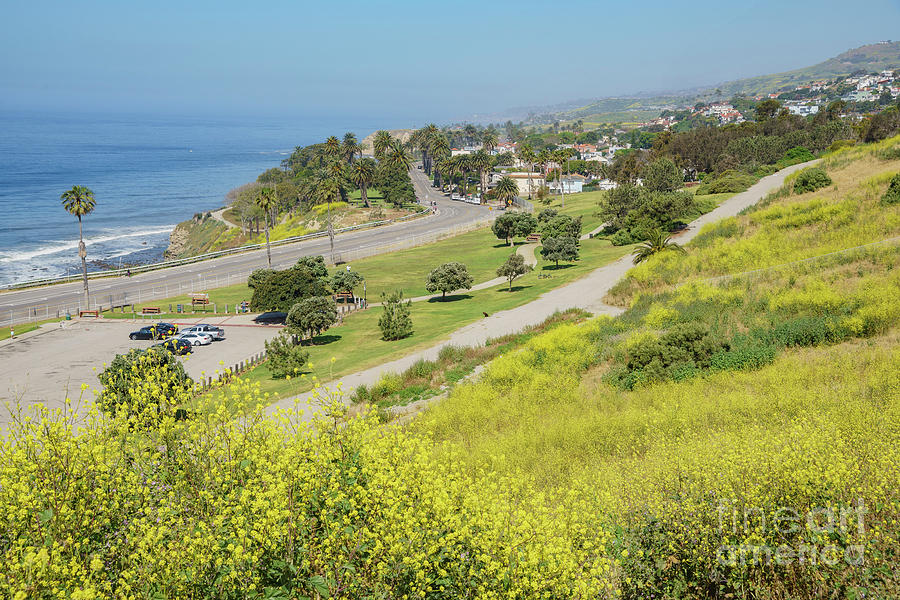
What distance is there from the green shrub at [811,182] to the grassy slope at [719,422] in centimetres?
1329

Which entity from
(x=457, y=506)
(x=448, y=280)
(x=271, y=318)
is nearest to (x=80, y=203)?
(x=271, y=318)

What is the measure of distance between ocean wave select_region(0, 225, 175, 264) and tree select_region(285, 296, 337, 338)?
86534 millimetres

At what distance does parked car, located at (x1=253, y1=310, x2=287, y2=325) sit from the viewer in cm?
4921

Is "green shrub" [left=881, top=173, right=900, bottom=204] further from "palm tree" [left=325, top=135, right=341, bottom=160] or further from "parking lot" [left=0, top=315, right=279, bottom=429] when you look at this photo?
"palm tree" [left=325, top=135, right=341, bottom=160]

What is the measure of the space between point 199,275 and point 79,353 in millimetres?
29409

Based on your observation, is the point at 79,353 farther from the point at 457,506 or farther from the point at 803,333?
the point at 803,333

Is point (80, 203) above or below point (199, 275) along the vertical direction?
above

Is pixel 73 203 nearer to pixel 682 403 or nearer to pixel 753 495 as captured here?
pixel 682 403

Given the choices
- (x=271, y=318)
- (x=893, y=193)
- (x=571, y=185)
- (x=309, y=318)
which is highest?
(x=571, y=185)

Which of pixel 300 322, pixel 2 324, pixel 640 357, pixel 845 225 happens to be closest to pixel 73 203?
pixel 2 324

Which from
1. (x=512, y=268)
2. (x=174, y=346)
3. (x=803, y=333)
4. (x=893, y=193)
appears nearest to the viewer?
(x=174, y=346)

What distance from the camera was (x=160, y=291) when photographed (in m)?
62.6

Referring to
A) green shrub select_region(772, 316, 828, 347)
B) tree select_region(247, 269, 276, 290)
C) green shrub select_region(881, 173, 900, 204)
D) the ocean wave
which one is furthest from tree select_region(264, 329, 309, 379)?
the ocean wave

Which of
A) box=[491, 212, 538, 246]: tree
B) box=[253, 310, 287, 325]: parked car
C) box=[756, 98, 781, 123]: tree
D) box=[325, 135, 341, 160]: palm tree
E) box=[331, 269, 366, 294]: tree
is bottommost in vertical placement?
box=[253, 310, 287, 325]: parked car
